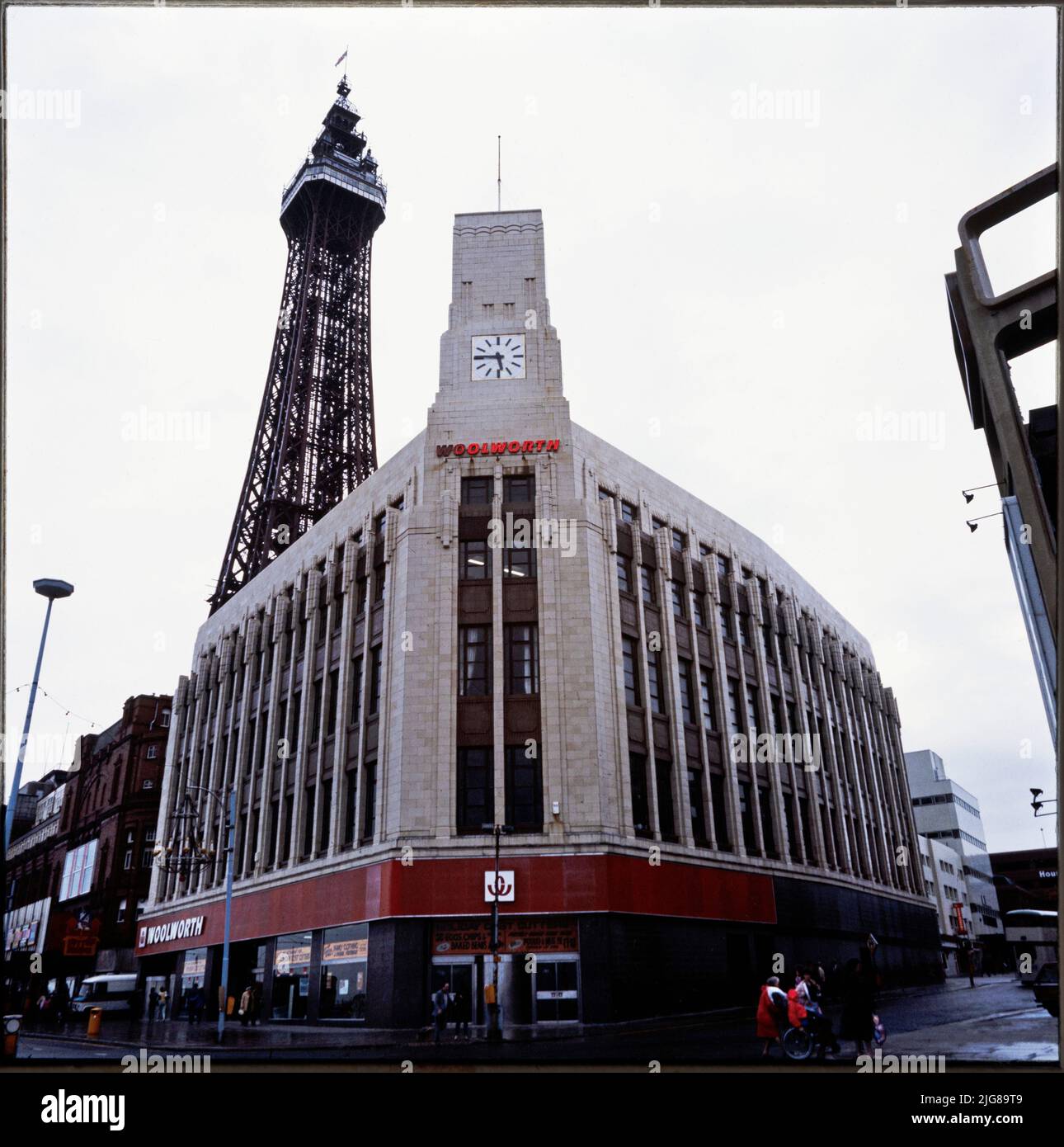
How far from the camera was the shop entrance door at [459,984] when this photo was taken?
108 feet

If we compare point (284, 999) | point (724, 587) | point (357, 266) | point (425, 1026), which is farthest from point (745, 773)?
point (357, 266)

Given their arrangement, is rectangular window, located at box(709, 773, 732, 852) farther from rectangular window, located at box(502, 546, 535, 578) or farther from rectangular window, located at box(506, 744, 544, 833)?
rectangular window, located at box(502, 546, 535, 578)

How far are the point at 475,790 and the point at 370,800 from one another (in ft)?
18.5

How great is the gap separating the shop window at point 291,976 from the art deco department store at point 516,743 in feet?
0.55

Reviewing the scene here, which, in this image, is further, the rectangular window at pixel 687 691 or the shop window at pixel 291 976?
the rectangular window at pixel 687 691

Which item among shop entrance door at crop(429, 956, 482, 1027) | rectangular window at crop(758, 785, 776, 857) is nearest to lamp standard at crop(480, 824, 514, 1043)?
shop entrance door at crop(429, 956, 482, 1027)

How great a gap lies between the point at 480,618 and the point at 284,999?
64.6 feet

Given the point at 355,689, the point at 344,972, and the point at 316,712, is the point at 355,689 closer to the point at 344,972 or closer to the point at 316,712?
the point at 316,712

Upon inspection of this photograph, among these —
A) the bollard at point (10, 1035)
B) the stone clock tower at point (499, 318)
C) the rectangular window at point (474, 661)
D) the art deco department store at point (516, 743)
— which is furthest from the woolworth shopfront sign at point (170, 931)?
the bollard at point (10, 1035)

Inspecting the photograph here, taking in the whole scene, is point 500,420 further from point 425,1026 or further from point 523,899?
point 425,1026

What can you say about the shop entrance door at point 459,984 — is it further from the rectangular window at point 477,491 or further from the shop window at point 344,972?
the rectangular window at point 477,491

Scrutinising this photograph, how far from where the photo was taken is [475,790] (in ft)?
120

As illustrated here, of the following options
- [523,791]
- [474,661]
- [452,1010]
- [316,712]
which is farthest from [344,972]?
[474,661]

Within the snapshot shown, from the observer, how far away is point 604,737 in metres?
37.2
